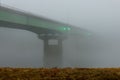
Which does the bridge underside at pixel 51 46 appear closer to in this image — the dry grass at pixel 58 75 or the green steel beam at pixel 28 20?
the green steel beam at pixel 28 20

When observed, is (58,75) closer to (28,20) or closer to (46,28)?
(28,20)

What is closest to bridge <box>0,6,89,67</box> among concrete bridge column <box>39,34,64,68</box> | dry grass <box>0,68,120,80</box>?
concrete bridge column <box>39,34,64,68</box>

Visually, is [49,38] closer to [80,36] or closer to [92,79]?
[80,36]

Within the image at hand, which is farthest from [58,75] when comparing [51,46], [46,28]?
[51,46]

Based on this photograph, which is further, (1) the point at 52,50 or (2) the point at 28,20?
(1) the point at 52,50

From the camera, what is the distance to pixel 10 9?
31.7m

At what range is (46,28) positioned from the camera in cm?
3981

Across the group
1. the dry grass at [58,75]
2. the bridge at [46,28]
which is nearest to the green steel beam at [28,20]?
the bridge at [46,28]

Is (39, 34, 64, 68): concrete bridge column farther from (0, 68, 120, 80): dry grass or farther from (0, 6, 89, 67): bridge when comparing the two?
(0, 68, 120, 80): dry grass

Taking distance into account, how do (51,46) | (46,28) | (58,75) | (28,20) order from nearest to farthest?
1. (58,75)
2. (28,20)
3. (46,28)
4. (51,46)

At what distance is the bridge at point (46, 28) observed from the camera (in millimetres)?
32219

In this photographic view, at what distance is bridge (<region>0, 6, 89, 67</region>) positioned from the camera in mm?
32219

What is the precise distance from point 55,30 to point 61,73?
121 ft

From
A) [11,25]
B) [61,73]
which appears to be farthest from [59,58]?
[61,73]
